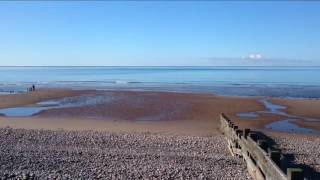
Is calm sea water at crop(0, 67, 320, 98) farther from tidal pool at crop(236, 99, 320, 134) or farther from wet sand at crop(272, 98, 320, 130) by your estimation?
tidal pool at crop(236, 99, 320, 134)

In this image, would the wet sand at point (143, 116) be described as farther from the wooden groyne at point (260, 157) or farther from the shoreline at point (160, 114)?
the wooden groyne at point (260, 157)

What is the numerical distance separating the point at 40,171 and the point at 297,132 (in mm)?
14907

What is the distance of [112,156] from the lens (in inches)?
578

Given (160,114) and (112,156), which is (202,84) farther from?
(112,156)

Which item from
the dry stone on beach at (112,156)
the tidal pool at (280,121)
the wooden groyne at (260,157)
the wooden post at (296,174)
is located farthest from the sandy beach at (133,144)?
the wooden post at (296,174)

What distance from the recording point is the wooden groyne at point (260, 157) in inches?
342

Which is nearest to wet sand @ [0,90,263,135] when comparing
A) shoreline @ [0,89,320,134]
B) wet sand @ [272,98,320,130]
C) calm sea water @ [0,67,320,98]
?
shoreline @ [0,89,320,134]

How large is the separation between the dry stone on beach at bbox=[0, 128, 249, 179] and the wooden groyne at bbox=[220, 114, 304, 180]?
41 cm

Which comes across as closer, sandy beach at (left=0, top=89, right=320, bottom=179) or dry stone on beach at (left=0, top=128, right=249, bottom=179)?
dry stone on beach at (left=0, top=128, right=249, bottom=179)

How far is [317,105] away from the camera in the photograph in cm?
3500

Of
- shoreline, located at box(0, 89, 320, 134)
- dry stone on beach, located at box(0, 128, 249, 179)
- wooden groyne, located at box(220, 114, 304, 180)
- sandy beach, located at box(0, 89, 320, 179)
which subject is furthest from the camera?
shoreline, located at box(0, 89, 320, 134)

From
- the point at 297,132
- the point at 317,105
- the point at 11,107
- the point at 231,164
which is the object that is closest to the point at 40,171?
the point at 231,164

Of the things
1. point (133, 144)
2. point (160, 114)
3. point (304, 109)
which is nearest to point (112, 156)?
point (133, 144)

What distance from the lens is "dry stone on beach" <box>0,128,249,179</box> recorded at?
12.4 m
